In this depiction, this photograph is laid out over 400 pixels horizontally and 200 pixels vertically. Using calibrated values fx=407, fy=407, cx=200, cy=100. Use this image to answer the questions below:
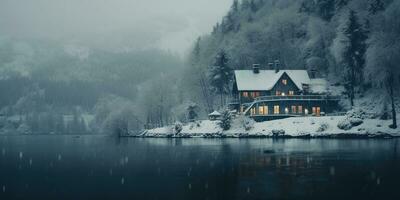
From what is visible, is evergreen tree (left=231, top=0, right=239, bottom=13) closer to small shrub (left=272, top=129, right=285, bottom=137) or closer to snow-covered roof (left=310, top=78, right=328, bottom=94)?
snow-covered roof (left=310, top=78, right=328, bottom=94)

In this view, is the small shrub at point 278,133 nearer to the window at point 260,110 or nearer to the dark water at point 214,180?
the window at point 260,110

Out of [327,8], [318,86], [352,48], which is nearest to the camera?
[352,48]

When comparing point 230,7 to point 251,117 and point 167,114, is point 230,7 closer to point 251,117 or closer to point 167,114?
point 167,114

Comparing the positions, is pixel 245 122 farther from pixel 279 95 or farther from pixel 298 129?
pixel 298 129

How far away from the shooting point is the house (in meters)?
83.4

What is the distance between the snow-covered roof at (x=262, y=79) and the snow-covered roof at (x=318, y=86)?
143 cm

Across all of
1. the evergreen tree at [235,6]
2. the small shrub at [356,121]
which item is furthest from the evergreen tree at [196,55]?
the evergreen tree at [235,6]

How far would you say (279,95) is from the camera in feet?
283

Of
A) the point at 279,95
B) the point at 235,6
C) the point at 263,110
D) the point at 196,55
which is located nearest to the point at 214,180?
the point at 263,110

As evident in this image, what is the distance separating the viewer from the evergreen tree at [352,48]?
7781cm

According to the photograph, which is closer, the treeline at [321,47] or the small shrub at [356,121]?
the small shrub at [356,121]

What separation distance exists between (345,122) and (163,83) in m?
Result: 64.8

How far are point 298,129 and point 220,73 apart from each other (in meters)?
27.9

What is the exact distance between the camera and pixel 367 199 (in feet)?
55.1
